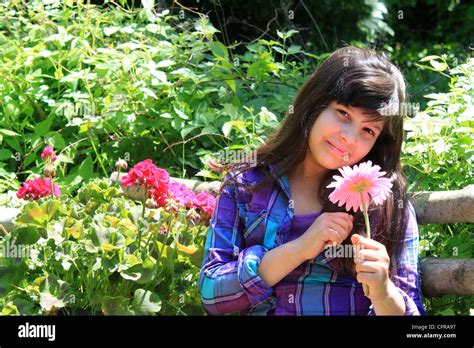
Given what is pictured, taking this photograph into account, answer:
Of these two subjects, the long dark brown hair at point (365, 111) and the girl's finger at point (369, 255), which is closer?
the girl's finger at point (369, 255)

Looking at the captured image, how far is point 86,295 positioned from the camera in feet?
10.1

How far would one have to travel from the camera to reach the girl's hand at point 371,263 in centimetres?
252

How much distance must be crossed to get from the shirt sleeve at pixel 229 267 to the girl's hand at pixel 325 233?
0.17m

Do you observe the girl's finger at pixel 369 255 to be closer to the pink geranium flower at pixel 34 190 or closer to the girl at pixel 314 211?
the girl at pixel 314 211

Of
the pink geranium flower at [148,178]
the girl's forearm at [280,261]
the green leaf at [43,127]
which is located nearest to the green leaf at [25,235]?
the pink geranium flower at [148,178]

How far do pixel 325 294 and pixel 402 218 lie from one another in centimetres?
34

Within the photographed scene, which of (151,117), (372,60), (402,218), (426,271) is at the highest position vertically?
(372,60)

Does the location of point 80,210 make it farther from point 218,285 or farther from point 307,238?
point 307,238

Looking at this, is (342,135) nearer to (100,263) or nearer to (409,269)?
(409,269)

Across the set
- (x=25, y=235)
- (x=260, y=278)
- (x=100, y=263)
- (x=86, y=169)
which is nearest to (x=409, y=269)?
(x=260, y=278)

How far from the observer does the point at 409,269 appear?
9.39 ft

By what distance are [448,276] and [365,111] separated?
0.64m

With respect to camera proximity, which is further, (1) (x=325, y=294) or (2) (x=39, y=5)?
(2) (x=39, y=5)
